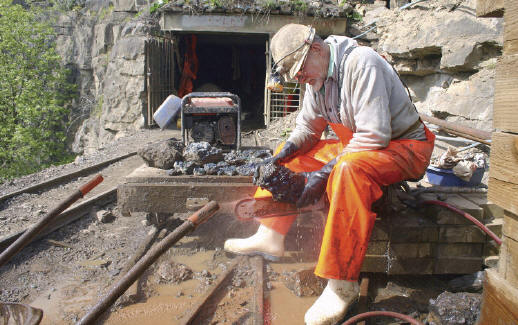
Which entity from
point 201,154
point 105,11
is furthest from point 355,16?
point 105,11

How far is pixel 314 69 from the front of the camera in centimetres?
276

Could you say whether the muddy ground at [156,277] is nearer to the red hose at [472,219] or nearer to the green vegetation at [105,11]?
the red hose at [472,219]

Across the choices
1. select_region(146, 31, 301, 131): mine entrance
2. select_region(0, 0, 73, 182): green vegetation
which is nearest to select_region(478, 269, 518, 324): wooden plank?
select_region(146, 31, 301, 131): mine entrance

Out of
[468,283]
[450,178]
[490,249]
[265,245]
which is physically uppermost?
[450,178]

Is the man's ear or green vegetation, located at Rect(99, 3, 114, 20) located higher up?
green vegetation, located at Rect(99, 3, 114, 20)

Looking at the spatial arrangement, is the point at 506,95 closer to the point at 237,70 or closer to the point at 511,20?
the point at 511,20

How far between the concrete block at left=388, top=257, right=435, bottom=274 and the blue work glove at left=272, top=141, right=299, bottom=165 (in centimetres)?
118

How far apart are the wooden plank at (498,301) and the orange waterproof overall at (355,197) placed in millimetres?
792

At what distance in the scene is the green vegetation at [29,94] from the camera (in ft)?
54.0

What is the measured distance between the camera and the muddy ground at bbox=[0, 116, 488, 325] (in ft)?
9.09

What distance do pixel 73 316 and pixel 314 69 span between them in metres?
2.54

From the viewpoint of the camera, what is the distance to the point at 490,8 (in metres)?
Answer: 1.54

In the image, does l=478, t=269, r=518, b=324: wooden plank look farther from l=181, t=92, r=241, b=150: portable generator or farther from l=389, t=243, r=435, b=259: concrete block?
l=181, t=92, r=241, b=150: portable generator

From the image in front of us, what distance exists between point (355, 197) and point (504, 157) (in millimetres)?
966
